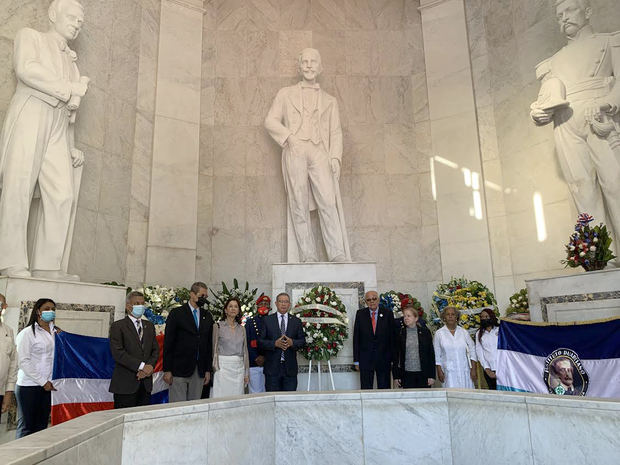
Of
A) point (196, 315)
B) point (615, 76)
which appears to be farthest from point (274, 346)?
point (615, 76)

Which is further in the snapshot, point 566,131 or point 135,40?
point 135,40

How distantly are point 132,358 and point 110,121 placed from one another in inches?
223

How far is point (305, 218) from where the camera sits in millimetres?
8984

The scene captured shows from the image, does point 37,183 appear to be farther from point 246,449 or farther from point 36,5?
point 246,449

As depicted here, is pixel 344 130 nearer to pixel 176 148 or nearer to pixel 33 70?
pixel 176 148

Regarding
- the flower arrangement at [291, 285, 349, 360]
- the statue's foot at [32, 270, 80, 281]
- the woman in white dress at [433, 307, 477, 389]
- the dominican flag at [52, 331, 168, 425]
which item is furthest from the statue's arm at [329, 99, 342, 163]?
the dominican flag at [52, 331, 168, 425]

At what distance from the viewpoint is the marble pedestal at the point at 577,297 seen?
621 cm

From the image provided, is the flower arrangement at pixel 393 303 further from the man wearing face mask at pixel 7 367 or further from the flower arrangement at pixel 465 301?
the man wearing face mask at pixel 7 367

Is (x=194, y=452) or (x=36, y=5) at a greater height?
(x=36, y=5)

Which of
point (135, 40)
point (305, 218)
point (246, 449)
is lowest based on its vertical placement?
point (246, 449)

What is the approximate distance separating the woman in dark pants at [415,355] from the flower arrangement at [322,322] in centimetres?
107

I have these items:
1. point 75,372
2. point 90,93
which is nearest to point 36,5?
point 90,93

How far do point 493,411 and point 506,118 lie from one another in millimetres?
7252

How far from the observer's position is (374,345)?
22.7 feet
